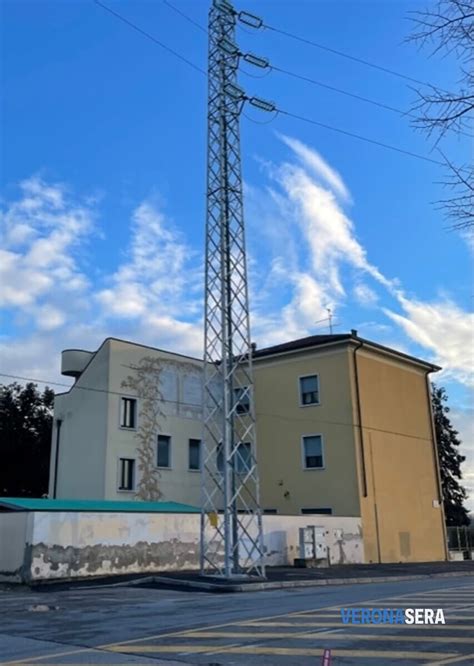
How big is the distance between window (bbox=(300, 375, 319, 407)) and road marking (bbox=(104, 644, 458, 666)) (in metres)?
27.3

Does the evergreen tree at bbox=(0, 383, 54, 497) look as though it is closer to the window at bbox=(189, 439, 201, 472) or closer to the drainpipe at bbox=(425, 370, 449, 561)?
the window at bbox=(189, 439, 201, 472)

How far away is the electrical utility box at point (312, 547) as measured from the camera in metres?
27.5

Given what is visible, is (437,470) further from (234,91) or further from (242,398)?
(234,91)

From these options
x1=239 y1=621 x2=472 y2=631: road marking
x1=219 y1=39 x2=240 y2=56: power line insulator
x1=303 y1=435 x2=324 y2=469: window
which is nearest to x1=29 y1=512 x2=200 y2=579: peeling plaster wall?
x1=303 y1=435 x2=324 y2=469: window

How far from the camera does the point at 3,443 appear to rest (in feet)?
156

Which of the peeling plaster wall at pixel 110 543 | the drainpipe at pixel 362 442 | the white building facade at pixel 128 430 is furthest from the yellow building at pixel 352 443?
the peeling plaster wall at pixel 110 543

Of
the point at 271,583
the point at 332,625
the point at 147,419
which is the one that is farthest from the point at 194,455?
the point at 332,625

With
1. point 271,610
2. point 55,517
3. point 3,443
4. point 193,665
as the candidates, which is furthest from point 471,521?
point 193,665

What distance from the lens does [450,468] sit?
5622cm

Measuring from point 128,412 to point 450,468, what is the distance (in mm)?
32858

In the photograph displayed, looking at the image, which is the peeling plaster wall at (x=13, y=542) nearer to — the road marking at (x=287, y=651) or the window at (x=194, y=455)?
the road marking at (x=287, y=651)

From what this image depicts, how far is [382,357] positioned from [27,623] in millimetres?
28198

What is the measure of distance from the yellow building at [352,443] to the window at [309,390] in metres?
0.05

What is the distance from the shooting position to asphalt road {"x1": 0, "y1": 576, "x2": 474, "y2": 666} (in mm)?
7891
